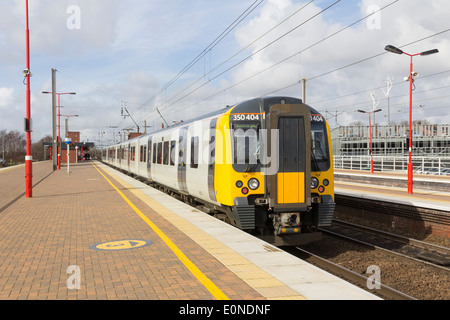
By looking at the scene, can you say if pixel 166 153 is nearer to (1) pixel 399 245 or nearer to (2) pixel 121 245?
(2) pixel 121 245

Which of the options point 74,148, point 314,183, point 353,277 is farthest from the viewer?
point 74,148

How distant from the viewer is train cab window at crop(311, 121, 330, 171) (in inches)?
360

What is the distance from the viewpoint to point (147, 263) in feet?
21.5

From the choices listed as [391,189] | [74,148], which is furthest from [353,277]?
[74,148]

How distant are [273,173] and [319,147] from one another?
1390 mm

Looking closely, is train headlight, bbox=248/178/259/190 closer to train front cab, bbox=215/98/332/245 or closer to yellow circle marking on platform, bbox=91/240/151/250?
train front cab, bbox=215/98/332/245

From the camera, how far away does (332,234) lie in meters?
11.7

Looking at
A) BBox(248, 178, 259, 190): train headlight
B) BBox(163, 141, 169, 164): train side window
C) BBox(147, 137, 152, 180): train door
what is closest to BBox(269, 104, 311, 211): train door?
BBox(248, 178, 259, 190): train headlight

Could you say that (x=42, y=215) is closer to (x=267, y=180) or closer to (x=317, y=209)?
(x=267, y=180)

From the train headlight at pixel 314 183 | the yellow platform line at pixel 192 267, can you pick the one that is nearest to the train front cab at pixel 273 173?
the train headlight at pixel 314 183

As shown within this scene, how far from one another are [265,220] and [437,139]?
67.4 metres

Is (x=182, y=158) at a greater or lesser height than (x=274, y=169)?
greater

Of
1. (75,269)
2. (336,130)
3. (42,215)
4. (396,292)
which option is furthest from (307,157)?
(336,130)

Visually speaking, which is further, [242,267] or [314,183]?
[314,183]
